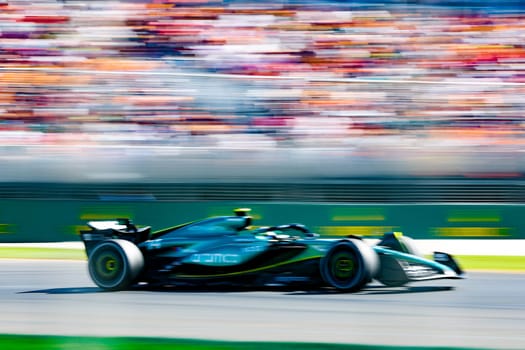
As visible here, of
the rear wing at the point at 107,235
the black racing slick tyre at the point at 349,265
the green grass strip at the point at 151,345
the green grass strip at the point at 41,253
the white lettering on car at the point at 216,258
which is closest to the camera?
the green grass strip at the point at 151,345

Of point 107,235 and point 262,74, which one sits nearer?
point 107,235

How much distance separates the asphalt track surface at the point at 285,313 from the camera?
5039 mm

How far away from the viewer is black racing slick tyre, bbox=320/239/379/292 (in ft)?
20.8

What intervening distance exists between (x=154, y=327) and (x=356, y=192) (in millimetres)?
6584

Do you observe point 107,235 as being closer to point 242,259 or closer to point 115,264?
point 115,264

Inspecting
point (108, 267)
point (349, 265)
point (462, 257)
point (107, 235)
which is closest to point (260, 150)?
point (462, 257)

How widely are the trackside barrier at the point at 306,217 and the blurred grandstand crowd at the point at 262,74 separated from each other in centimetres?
80

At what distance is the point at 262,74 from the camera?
12.5 metres

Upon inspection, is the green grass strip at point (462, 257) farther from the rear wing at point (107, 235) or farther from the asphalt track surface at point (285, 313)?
the rear wing at point (107, 235)

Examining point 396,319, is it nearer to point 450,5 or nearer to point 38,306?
point 38,306

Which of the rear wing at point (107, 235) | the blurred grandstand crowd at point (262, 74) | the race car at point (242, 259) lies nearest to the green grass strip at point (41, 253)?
the blurred grandstand crowd at point (262, 74)

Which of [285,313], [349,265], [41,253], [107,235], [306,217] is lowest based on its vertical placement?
[285,313]

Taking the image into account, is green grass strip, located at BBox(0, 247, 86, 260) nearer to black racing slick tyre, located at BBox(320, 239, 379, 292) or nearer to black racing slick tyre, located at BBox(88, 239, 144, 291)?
black racing slick tyre, located at BBox(88, 239, 144, 291)

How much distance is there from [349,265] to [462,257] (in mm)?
4148
